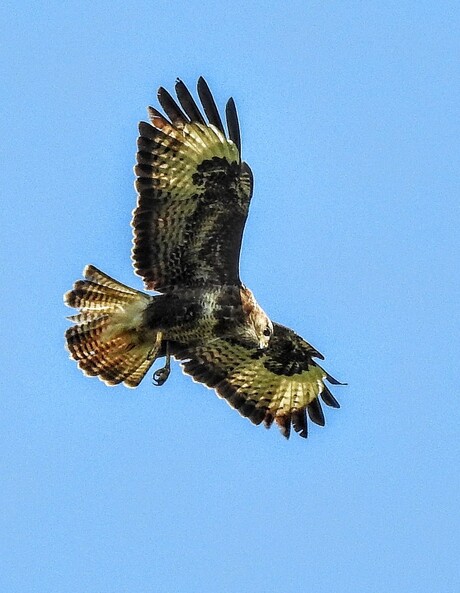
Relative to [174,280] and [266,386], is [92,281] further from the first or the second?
[266,386]

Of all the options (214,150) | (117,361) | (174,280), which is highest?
(214,150)

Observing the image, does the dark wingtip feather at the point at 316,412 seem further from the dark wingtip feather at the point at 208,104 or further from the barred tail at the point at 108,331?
the dark wingtip feather at the point at 208,104

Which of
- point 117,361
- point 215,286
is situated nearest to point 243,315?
→ point 215,286

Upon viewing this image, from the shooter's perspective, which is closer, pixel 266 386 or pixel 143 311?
pixel 143 311

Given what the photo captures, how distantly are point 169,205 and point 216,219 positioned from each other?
476mm

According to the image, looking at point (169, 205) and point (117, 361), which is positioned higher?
point (169, 205)

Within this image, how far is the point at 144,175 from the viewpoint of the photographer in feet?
49.9

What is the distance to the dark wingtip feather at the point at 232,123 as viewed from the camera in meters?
14.7

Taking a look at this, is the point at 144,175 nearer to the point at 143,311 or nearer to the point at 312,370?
the point at 143,311

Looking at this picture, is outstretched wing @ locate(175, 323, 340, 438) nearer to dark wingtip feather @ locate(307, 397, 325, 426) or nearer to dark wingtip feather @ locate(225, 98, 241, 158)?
dark wingtip feather @ locate(307, 397, 325, 426)

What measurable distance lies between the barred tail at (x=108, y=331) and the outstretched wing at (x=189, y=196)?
1.04 feet

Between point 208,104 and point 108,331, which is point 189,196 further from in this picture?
point 108,331

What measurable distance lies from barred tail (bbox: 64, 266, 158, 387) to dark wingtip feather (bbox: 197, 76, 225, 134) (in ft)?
6.15

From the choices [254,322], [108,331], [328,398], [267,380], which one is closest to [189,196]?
[254,322]
